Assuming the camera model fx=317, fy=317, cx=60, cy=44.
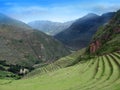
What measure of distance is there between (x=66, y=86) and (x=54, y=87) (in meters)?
2.70

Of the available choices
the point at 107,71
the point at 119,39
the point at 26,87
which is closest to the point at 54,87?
the point at 26,87

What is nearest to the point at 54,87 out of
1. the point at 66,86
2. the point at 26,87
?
the point at 66,86

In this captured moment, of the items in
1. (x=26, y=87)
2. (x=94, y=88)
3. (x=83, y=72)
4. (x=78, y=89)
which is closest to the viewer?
(x=94, y=88)

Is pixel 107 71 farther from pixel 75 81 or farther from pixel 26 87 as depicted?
Answer: pixel 26 87

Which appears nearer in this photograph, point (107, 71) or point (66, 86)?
point (66, 86)

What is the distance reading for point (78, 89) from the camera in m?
59.4

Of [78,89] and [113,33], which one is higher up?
[113,33]

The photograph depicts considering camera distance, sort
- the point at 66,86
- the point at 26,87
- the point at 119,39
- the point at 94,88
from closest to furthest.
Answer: the point at 94,88 → the point at 66,86 → the point at 26,87 → the point at 119,39

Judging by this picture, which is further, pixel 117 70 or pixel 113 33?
pixel 113 33

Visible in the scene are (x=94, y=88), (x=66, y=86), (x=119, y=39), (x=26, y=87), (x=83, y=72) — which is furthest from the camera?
(x=119, y=39)

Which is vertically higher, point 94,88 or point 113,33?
point 113,33

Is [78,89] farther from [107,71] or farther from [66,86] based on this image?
[107,71]

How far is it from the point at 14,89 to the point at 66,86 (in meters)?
12.5

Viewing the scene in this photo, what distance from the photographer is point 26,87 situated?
7356 centimetres
